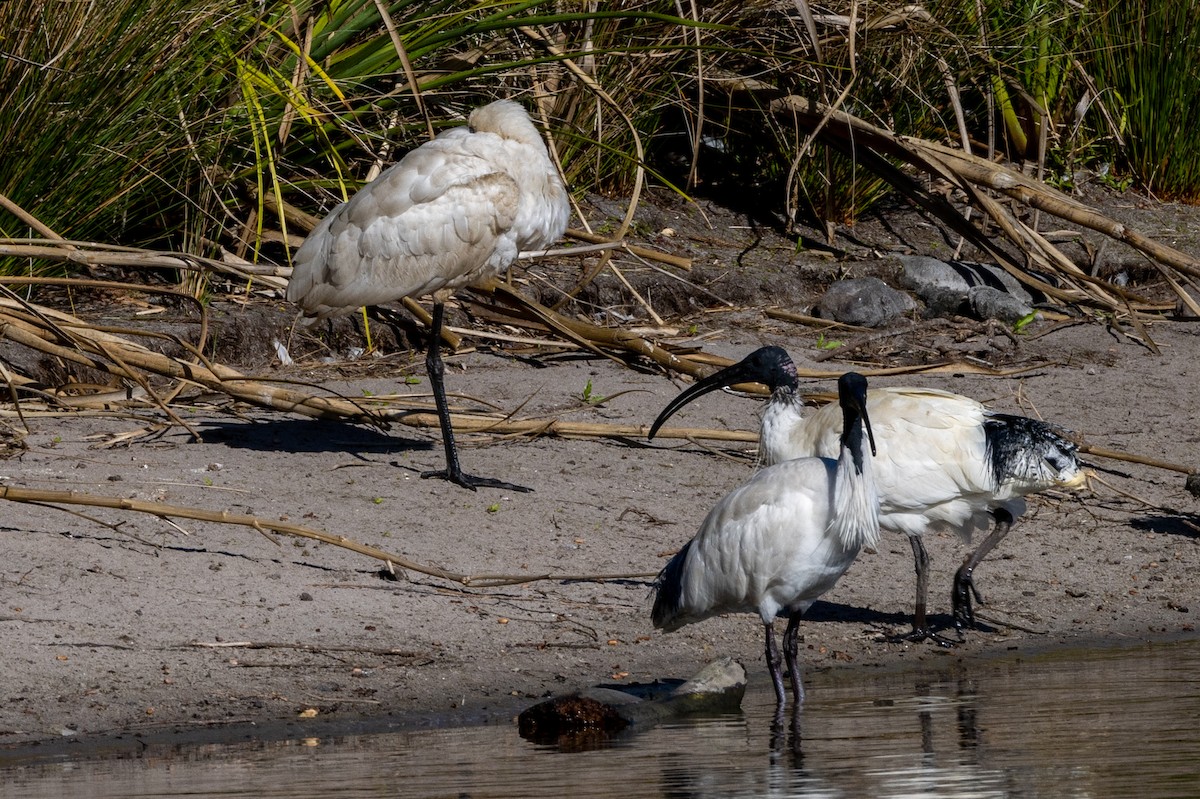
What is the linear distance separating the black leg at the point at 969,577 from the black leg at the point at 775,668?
1124 millimetres

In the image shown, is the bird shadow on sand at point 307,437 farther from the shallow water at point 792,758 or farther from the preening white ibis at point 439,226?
the shallow water at point 792,758

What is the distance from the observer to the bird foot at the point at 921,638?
266 inches

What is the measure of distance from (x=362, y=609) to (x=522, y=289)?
490 centimetres

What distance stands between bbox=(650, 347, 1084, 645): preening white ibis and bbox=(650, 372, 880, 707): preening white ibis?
0.80 meters

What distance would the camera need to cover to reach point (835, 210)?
42.6 ft

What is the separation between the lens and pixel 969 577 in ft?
22.6

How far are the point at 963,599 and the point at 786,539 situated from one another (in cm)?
146

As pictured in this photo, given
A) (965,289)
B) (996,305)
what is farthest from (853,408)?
(965,289)

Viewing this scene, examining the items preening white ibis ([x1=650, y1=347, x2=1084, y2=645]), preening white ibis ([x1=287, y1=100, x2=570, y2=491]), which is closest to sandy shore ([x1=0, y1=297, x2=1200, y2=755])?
preening white ibis ([x1=650, y1=347, x2=1084, y2=645])

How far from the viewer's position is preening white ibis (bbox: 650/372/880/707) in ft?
18.9

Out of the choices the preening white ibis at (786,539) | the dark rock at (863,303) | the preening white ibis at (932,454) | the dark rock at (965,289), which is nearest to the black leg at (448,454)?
the preening white ibis at (932,454)

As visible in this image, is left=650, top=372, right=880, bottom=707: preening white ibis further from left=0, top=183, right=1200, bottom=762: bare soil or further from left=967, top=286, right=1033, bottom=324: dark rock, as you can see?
left=967, top=286, right=1033, bottom=324: dark rock

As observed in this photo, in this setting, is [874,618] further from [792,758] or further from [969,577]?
[792,758]

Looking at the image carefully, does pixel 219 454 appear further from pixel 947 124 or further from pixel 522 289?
pixel 947 124
